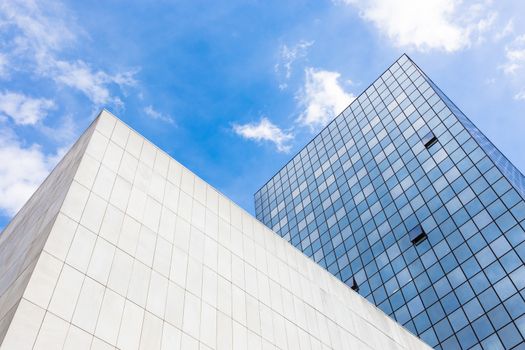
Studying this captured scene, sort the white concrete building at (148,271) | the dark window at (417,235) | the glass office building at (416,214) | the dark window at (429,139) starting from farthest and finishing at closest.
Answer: the dark window at (429,139) < the dark window at (417,235) < the glass office building at (416,214) < the white concrete building at (148,271)

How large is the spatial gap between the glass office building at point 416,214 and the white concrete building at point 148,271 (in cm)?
1690

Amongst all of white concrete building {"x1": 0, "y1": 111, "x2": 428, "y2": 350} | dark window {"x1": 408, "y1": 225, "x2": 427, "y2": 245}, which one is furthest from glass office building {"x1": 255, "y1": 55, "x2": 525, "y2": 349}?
white concrete building {"x1": 0, "y1": 111, "x2": 428, "y2": 350}

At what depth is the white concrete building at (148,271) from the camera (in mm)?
13930

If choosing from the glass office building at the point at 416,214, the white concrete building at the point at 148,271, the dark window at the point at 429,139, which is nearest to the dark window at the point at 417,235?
the glass office building at the point at 416,214

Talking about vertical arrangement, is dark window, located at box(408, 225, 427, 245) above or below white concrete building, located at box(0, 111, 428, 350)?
above

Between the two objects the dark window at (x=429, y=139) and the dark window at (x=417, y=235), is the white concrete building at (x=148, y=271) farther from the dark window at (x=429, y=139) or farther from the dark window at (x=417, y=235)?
the dark window at (x=429, y=139)

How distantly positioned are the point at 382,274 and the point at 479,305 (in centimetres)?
1286

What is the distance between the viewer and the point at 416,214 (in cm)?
5347

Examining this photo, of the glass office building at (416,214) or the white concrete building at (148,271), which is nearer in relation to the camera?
the white concrete building at (148,271)

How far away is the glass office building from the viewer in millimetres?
40844

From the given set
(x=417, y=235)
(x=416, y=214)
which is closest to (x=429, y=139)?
(x=416, y=214)

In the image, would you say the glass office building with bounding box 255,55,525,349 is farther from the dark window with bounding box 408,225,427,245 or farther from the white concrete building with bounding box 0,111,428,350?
the white concrete building with bounding box 0,111,428,350

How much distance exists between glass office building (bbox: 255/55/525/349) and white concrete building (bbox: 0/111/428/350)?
1690cm

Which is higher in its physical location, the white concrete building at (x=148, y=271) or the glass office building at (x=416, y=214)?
the glass office building at (x=416, y=214)
